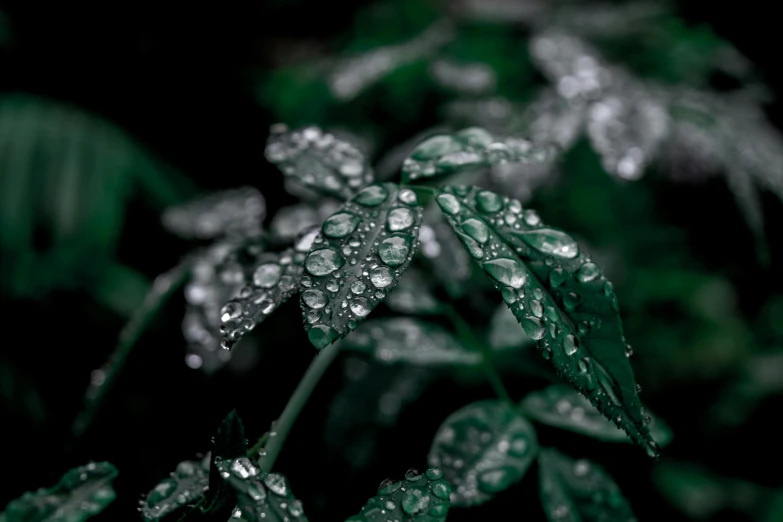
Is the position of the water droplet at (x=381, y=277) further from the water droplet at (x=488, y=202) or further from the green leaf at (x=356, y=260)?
the water droplet at (x=488, y=202)

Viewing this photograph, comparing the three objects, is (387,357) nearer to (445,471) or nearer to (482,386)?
(445,471)

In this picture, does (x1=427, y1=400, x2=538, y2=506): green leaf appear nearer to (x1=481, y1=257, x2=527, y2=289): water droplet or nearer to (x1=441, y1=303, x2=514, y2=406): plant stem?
(x1=441, y1=303, x2=514, y2=406): plant stem

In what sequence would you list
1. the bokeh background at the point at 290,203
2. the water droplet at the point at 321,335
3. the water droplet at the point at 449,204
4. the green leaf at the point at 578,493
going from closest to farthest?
1. the water droplet at the point at 321,335
2. the water droplet at the point at 449,204
3. the green leaf at the point at 578,493
4. the bokeh background at the point at 290,203

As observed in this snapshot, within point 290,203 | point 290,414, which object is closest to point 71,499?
point 290,414

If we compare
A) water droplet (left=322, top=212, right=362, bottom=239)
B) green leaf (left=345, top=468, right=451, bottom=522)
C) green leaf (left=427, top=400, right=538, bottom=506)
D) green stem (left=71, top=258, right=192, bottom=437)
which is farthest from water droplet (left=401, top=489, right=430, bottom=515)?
green stem (left=71, top=258, right=192, bottom=437)

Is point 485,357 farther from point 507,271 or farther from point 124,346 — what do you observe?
point 124,346

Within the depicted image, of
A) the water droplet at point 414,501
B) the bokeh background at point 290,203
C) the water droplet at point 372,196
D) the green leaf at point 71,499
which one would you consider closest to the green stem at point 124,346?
the bokeh background at point 290,203
